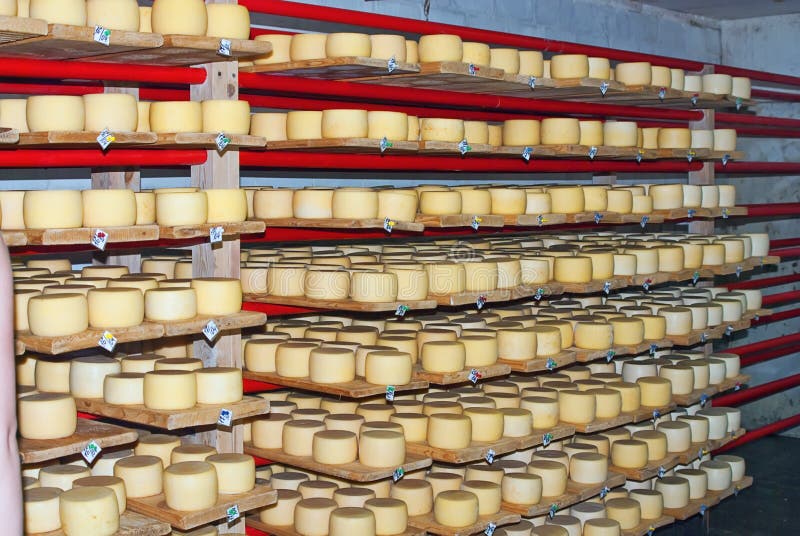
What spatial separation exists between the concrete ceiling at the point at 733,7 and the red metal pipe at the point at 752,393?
9.98ft

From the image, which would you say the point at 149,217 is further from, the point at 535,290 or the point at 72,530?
the point at 535,290

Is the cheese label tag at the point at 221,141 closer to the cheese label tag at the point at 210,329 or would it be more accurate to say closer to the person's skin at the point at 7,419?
the cheese label tag at the point at 210,329

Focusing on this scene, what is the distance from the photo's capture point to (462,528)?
13.9 feet

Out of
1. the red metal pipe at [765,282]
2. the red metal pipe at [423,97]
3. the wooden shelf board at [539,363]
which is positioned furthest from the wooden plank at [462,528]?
the red metal pipe at [765,282]

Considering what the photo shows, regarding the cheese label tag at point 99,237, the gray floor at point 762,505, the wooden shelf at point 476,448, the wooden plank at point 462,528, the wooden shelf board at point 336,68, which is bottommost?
the gray floor at point 762,505

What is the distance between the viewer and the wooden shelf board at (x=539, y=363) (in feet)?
15.8

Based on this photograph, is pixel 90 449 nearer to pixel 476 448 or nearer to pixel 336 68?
pixel 476 448

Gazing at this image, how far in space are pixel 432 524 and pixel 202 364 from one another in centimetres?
122

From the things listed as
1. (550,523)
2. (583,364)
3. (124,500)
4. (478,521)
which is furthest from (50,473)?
(583,364)

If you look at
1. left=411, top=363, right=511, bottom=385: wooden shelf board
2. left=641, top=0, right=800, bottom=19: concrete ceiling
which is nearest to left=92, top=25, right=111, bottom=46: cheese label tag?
left=411, top=363, right=511, bottom=385: wooden shelf board

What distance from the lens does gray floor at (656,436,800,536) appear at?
595cm

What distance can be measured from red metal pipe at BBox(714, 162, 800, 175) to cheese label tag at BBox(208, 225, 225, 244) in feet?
14.6

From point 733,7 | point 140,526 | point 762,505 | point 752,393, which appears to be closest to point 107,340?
point 140,526

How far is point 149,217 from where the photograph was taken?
3775 millimetres
